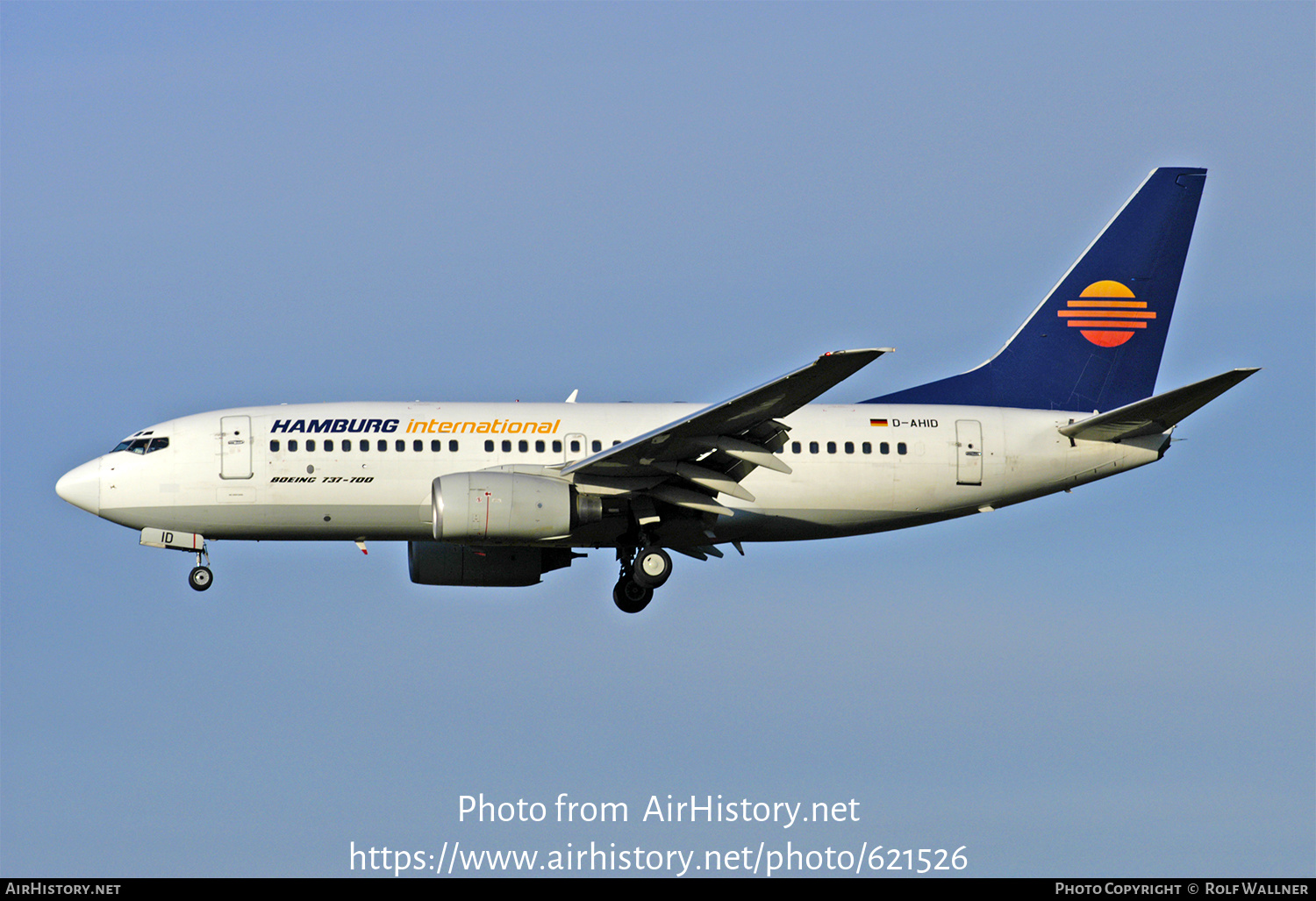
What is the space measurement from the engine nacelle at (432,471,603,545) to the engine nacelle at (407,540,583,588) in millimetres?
3771

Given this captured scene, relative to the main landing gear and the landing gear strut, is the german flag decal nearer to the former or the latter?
the main landing gear

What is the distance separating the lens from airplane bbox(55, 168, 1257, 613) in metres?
26.6

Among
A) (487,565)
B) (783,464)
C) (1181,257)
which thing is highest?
(1181,257)

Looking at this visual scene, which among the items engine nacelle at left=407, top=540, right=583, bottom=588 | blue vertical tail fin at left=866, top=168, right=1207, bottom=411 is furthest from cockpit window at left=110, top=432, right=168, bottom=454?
blue vertical tail fin at left=866, top=168, right=1207, bottom=411

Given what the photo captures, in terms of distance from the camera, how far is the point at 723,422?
1009 inches

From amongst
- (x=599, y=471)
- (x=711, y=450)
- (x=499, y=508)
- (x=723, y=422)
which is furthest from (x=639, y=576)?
(x=723, y=422)

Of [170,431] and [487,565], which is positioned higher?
[170,431]

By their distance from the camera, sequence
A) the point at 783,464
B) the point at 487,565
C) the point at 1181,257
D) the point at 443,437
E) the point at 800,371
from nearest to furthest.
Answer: the point at 800,371
the point at 783,464
the point at 443,437
the point at 487,565
the point at 1181,257

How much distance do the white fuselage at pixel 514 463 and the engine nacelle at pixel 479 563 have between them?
182cm

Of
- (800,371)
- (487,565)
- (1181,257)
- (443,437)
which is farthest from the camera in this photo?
(1181,257)

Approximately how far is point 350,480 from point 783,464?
26.6 ft

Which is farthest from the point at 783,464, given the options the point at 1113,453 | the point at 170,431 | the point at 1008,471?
the point at 170,431

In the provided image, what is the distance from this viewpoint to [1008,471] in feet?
97.1

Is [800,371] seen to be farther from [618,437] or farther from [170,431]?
[170,431]
